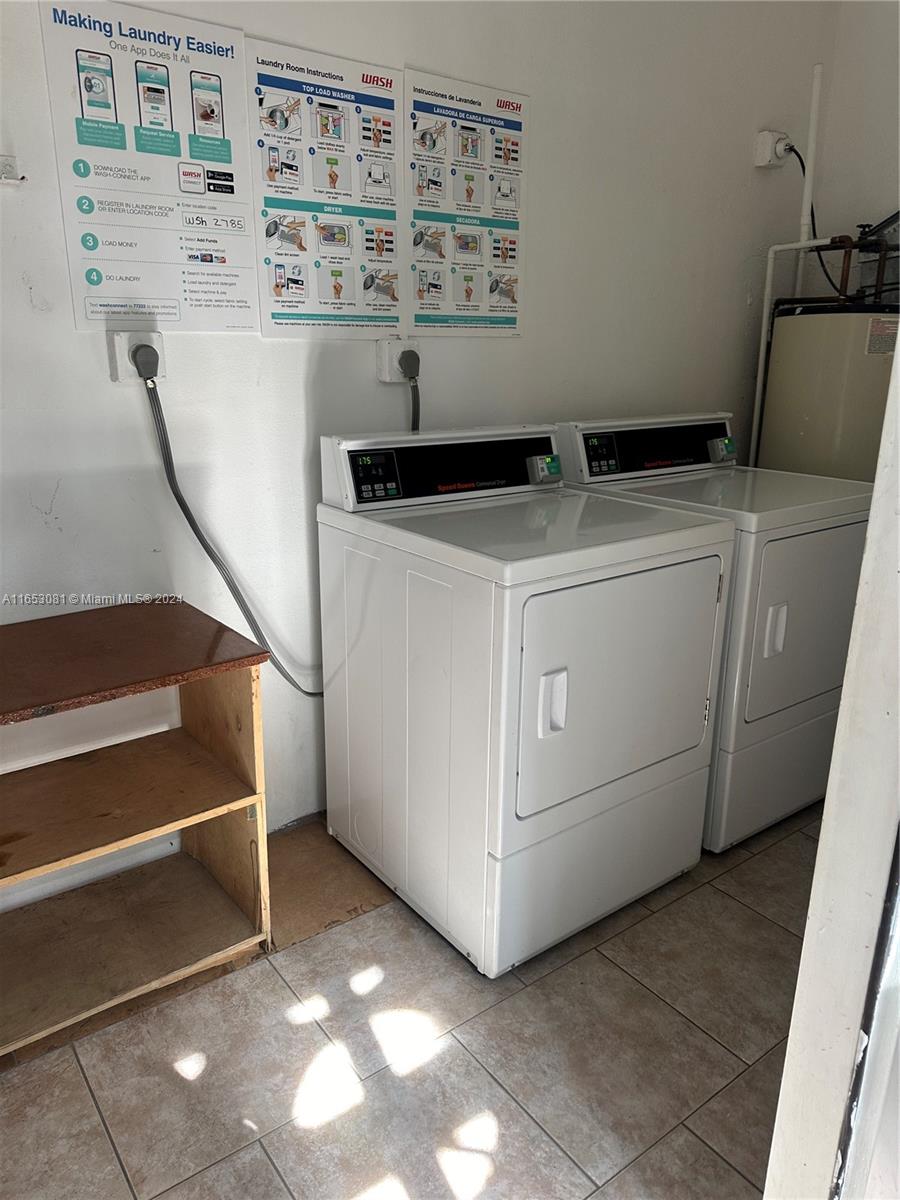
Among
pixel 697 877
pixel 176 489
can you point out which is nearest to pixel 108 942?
pixel 176 489

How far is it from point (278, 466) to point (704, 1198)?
5.72 feet

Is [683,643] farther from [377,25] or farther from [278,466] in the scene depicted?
[377,25]

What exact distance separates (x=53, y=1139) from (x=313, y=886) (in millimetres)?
789

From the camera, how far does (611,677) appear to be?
70.3 inches

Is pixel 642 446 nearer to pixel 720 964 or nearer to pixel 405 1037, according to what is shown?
pixel 720 964

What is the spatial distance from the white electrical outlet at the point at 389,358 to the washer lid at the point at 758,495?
0.69 meters

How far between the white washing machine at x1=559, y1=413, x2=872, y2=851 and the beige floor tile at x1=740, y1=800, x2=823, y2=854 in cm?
4

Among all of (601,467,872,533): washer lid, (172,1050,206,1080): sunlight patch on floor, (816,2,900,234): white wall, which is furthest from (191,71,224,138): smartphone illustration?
(816,2,900,234): white wall

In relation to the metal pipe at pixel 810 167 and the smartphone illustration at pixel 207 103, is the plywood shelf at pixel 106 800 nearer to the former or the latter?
the smartphone illustration at pixel 207 103

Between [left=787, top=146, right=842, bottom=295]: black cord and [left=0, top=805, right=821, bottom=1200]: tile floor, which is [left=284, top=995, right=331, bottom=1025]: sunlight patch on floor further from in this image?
[left=787, top=146, right=842, bottom=295]: black cord

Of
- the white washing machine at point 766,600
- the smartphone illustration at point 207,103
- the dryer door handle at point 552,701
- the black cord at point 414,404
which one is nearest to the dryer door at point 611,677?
the dryer door handle at point 552,701

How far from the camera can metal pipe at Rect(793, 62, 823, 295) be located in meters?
3.03

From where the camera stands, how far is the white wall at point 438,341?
178cm

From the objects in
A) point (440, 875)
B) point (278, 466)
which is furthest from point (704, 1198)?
point (278, 466)
